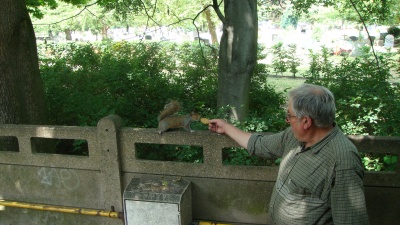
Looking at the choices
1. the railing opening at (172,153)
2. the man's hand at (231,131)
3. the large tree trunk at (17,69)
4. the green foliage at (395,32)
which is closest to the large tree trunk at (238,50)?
the railing opening at (172,153)

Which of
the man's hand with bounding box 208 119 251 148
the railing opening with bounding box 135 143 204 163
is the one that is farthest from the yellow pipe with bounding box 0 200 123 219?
the man's hand with bounding box 208 119 251 148

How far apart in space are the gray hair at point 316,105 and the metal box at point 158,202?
5.04 ft

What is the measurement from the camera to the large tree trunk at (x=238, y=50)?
693 cm

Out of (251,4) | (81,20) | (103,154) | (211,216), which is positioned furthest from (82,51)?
(81,20)

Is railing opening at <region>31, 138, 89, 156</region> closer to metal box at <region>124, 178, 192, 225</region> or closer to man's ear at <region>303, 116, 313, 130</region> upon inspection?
metal box at <region>124, 178, 192, 225</region>

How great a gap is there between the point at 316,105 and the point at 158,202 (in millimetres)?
1795

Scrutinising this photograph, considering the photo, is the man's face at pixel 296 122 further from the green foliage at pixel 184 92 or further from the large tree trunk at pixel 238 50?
the large tree trunk at pixel 238 50

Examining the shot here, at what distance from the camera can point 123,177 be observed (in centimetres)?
377

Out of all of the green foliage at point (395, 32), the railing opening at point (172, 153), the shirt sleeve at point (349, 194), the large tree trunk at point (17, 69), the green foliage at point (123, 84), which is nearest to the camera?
the shirt sleeve at point (349, 194)

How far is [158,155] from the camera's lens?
4.85 metres

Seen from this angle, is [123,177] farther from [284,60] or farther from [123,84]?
[284,60]

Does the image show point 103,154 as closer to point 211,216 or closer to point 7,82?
point 211,216

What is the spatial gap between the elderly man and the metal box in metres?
1.07

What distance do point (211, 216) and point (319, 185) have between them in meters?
1.70
